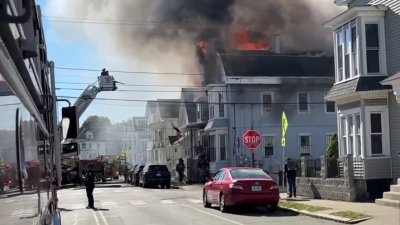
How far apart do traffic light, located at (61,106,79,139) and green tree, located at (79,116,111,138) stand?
10919 centimetres

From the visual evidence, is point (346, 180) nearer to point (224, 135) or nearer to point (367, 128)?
point (367, 128)

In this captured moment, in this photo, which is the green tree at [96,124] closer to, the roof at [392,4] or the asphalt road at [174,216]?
the asphalt road at [174,216]

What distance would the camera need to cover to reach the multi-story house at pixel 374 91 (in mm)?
19219

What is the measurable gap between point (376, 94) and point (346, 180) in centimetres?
314

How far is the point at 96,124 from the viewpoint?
123812mm

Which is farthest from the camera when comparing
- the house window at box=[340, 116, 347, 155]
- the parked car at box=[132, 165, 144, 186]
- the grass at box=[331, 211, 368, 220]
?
the parked car at box=[132, 165, 144, 186]

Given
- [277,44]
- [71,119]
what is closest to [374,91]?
[71,119]

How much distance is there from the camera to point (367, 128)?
1970 cm

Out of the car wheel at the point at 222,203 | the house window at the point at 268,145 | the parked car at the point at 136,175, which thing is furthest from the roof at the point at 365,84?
the parked car at the point at 136,175

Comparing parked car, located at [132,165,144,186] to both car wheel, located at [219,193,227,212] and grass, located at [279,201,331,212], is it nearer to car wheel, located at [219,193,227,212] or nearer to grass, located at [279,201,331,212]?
grass, located at [279,201,331,212]

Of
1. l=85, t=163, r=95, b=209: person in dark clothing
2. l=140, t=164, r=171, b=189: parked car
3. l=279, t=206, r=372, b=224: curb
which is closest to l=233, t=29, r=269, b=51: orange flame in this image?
l=140, t=164, r=171, b=189: parked car

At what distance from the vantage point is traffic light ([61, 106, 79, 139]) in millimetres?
7840

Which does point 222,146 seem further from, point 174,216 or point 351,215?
point 351,215

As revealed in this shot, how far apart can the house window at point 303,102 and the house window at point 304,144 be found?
1.92 meters
